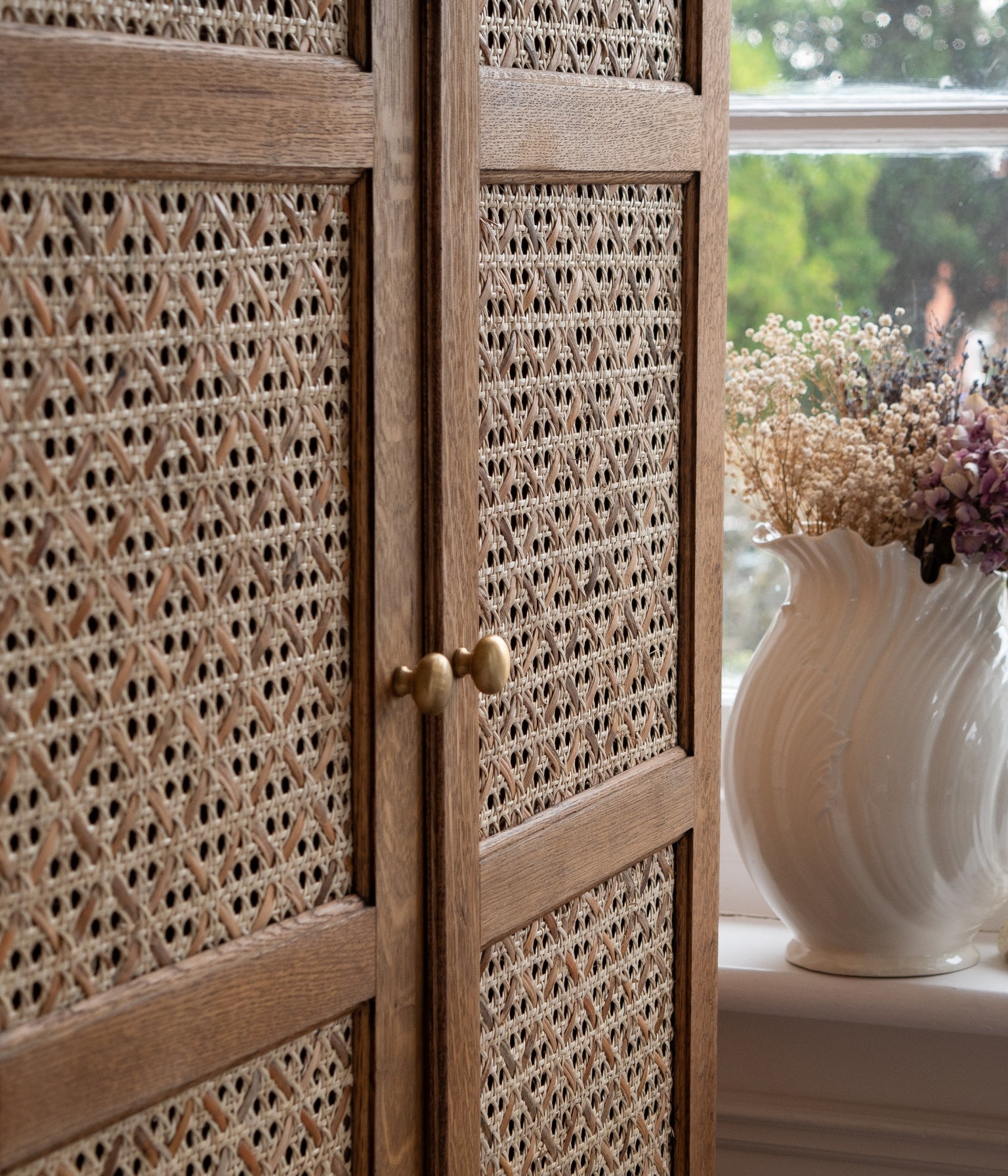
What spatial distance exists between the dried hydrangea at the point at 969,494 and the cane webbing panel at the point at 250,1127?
0.92m

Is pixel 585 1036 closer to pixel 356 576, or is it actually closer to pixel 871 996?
pixel 356 576

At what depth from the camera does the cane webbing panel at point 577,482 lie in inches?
41.9

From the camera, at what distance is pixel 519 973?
112 centimetres

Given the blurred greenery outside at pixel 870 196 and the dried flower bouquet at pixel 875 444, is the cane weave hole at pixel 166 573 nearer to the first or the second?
the dried flower bouquet at pixel 875 444

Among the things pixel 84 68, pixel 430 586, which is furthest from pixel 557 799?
pixel 84 68

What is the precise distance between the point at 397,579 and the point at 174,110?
32 cm

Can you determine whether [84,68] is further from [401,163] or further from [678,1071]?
[678,1071]

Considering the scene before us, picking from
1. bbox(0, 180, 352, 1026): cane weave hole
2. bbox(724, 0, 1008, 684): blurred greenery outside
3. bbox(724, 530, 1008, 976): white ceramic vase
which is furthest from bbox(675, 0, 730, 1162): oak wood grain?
bbox(724, 0, 1008, 684): blurred greenery outside

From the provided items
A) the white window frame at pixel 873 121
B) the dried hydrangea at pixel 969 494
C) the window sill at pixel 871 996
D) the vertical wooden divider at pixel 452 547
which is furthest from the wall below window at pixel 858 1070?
the vertical wooden divider at pixel 452 547

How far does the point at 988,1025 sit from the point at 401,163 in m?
1.22

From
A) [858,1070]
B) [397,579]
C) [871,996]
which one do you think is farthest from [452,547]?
[858,1070]

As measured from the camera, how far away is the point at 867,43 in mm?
1887

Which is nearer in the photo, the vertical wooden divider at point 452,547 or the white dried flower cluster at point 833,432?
the vertical wooden divider at point 452,547

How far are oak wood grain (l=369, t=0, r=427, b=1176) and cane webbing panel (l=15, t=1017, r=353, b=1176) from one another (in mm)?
31
